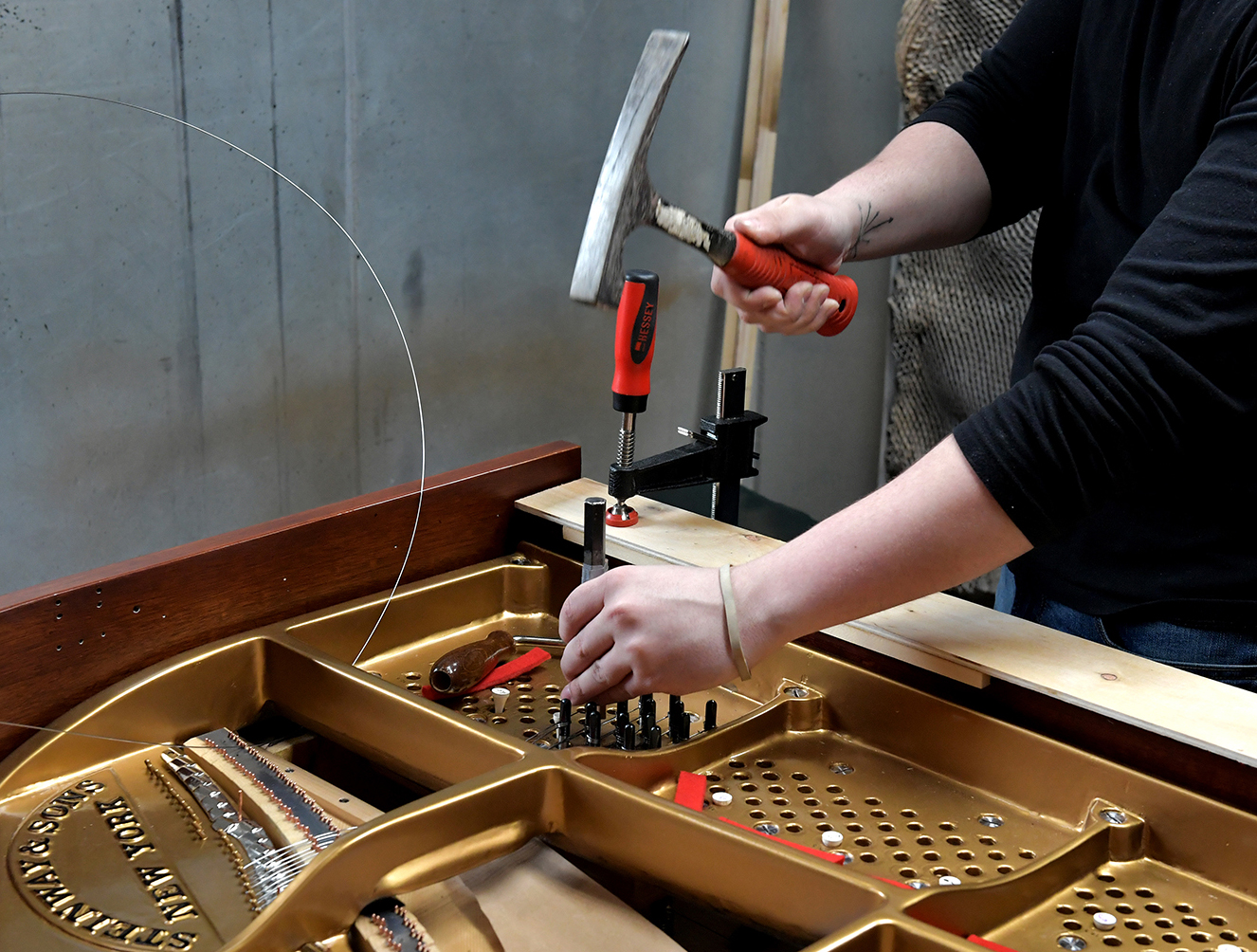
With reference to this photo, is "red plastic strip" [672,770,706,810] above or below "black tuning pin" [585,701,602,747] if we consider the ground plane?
below

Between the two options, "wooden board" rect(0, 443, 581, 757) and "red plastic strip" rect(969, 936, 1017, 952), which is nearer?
"red plastic strip" rect(969, 936, 1017, 952)

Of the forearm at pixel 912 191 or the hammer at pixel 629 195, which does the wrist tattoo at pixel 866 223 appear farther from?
the hammer at pixel 629 195

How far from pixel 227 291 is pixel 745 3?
1877mm

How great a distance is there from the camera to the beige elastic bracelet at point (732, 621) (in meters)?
1.09

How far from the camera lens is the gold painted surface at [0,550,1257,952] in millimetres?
909

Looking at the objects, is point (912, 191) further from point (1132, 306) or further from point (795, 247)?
point (1132, 306)

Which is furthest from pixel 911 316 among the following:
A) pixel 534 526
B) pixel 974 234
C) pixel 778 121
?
pixel 534 526

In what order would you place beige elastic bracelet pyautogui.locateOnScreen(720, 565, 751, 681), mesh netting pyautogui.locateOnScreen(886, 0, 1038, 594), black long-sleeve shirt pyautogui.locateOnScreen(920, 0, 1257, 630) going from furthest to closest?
mesh netting pyautogui.locateOnScreen(886, 0, 1038, 594), beige elastic bracelet pyautogui.locateOnScreen(720, 565, 751, 681), black long-sleeve shirt pyautogui.locateOnScreen(920, 0, 1257, 630)

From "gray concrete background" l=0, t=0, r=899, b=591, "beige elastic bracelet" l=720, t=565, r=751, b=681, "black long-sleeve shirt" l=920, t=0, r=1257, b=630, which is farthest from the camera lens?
"gray concrete background" l=0, t=0, r=899, b=591

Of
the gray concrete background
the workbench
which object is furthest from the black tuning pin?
the gray concrete background

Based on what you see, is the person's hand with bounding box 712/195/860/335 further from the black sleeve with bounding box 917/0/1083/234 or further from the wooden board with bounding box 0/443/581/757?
the wooden board with bounding box 0/443/581/757

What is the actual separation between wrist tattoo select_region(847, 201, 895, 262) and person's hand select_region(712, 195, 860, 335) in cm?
1

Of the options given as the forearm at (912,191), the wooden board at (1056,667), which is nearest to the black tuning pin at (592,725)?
the wooden board at (1056,667)

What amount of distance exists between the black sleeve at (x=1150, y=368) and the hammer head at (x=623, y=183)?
0.42 m
